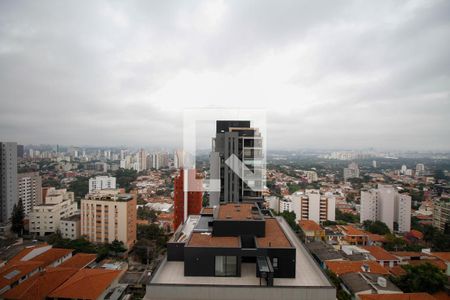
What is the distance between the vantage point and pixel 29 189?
1145 centimetres

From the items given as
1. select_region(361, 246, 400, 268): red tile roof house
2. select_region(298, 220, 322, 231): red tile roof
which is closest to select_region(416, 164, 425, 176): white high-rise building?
select_region(298, 220, 322, 231): red tile roof

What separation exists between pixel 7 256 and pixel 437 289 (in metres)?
8.49

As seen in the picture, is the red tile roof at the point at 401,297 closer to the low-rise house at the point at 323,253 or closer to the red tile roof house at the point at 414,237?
the low-rise house at the point at 323,253

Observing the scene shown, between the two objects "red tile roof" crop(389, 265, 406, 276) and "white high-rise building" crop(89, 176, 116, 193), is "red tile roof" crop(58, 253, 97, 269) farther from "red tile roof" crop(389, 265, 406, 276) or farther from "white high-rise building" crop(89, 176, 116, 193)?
"white high-rise building" crop(89, 176, 116, 193)

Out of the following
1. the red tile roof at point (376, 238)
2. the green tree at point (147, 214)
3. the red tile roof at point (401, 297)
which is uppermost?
the red tile roof at point (401, 297)

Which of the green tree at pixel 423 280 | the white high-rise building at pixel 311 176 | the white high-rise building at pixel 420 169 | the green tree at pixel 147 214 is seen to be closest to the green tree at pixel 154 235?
the green tree at pixel 147 214

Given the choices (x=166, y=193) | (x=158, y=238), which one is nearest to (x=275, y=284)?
(x=158, y=238)

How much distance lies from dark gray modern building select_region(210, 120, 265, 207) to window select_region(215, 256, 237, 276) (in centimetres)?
341

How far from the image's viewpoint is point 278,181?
19.5 m

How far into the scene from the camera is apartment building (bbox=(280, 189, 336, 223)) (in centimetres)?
1127

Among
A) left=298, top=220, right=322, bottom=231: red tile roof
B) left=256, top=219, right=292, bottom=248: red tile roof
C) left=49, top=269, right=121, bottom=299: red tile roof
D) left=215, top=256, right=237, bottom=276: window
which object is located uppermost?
left=256, top=219, right=292, bottom=248: red tile roof

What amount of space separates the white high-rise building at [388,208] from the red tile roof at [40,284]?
1132cm

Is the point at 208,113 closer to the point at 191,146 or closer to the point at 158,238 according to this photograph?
the point at 191,146

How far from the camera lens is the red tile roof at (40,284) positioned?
4.07 m
